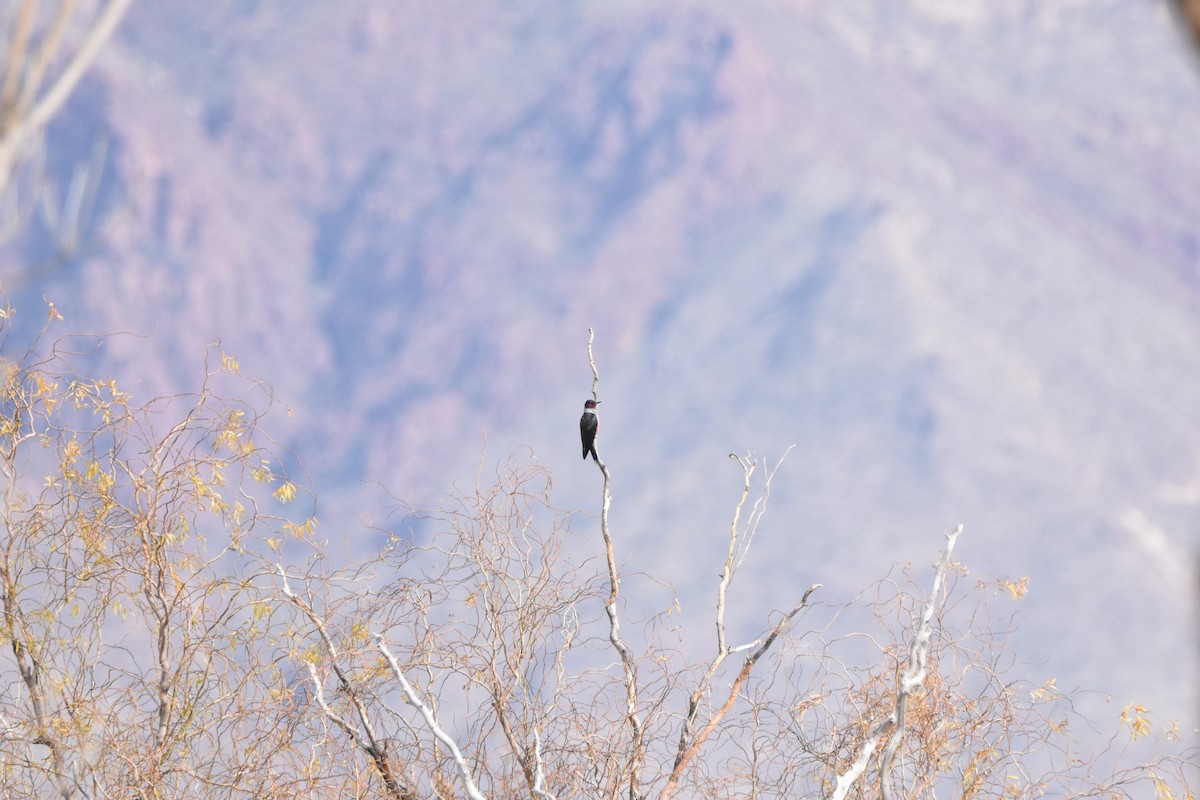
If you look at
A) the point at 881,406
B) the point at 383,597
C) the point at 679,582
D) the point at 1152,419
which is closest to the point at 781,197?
the point at 881,406

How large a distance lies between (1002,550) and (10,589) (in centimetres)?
12751

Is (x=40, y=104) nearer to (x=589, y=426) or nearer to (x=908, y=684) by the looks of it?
(x=908, y=684)

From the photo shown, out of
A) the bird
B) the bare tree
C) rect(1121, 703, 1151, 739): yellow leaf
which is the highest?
the bird

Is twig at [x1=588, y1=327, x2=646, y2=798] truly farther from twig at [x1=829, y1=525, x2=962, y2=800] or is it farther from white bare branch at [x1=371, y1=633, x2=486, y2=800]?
twig at [x1=829, y1=525, x2=962, y2=800]

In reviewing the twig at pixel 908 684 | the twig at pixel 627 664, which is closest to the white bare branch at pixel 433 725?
the twig at pixel 627 664

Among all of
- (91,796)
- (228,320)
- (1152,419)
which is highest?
(228,320)

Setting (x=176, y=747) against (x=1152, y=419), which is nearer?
(x=176, y=747)

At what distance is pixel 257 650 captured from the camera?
32.3 feet

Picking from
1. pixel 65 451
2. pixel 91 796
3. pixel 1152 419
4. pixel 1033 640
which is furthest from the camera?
pixel 1152 419

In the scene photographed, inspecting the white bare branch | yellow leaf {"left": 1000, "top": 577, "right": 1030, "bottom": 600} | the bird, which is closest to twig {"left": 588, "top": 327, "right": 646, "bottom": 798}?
the white bare branch

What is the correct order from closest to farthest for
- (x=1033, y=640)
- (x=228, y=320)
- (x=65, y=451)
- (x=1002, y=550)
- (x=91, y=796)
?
1. (x=91, y=796)
2. (x=65, y=451)
3. (x=1033, y=640)
4. (x=1002, y=550)
5. (x=228, y=320)

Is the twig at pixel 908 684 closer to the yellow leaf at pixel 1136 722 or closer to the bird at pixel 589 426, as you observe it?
the yellow leaf at pixel 1136 722

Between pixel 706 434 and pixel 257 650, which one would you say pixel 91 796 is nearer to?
pixel 257 650

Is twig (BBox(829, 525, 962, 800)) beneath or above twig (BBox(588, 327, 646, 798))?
beneath
